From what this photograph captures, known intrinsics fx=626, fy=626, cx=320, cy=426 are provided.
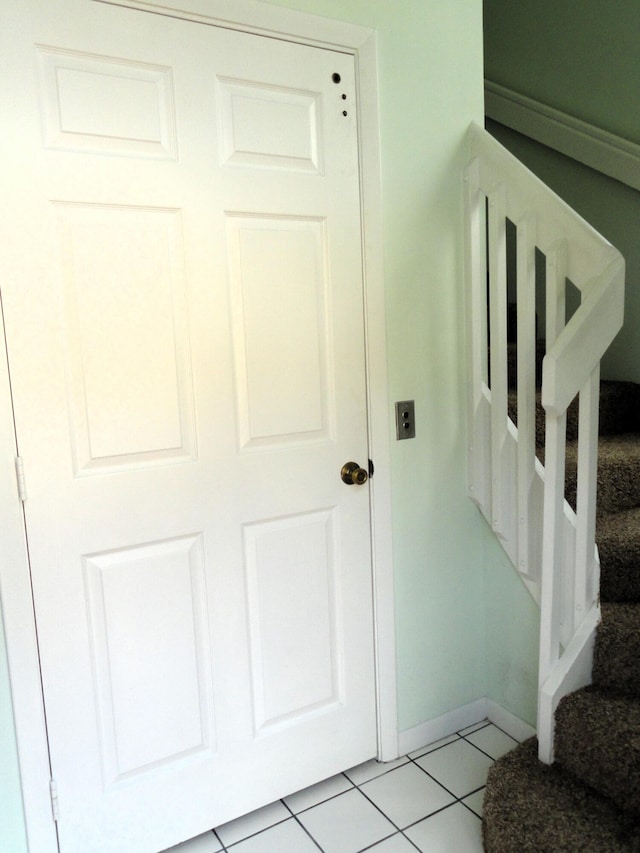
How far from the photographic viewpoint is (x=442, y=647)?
1.98m

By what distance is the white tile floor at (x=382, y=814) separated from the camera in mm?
1604

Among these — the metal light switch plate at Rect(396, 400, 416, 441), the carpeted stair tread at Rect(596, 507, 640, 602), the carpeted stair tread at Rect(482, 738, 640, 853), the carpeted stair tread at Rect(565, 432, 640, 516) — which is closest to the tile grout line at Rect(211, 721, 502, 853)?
the carpeted stair tread at Rect(482, 738, 640, 853)

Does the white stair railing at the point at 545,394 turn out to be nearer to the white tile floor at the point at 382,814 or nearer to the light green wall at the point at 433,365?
the light green wall at the point at 433,365

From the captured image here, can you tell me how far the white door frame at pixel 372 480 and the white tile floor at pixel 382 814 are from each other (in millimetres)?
110

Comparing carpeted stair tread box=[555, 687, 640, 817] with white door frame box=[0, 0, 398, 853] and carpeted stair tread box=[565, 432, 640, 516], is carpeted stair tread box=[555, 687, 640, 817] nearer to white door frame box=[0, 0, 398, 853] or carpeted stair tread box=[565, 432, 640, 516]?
white door frame box=[0, 0, 398, 853]

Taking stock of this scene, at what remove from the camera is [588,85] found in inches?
105

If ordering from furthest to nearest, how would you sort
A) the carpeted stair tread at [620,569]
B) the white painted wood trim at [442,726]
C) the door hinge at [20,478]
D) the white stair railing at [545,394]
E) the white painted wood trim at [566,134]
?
the white painted wood trim at [566,134]
the white painted wood trim at [442,726]
the carpeted stair tread at [620,569]
the white stair railing at [545,394]
the door hinge at [20,478]

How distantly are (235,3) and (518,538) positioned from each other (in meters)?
1.56

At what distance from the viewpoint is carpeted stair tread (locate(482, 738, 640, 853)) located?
4.42 feet

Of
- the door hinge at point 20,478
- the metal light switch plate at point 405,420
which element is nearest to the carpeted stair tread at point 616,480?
the metal light switch plate at point 405,420

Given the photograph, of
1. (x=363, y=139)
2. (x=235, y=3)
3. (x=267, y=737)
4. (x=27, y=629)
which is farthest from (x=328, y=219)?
(x=267, y=737)

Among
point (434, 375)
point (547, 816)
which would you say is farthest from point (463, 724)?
point (434, 375)

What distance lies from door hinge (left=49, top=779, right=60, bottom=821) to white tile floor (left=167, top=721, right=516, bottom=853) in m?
0.35

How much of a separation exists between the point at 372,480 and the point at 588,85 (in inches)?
81.8
